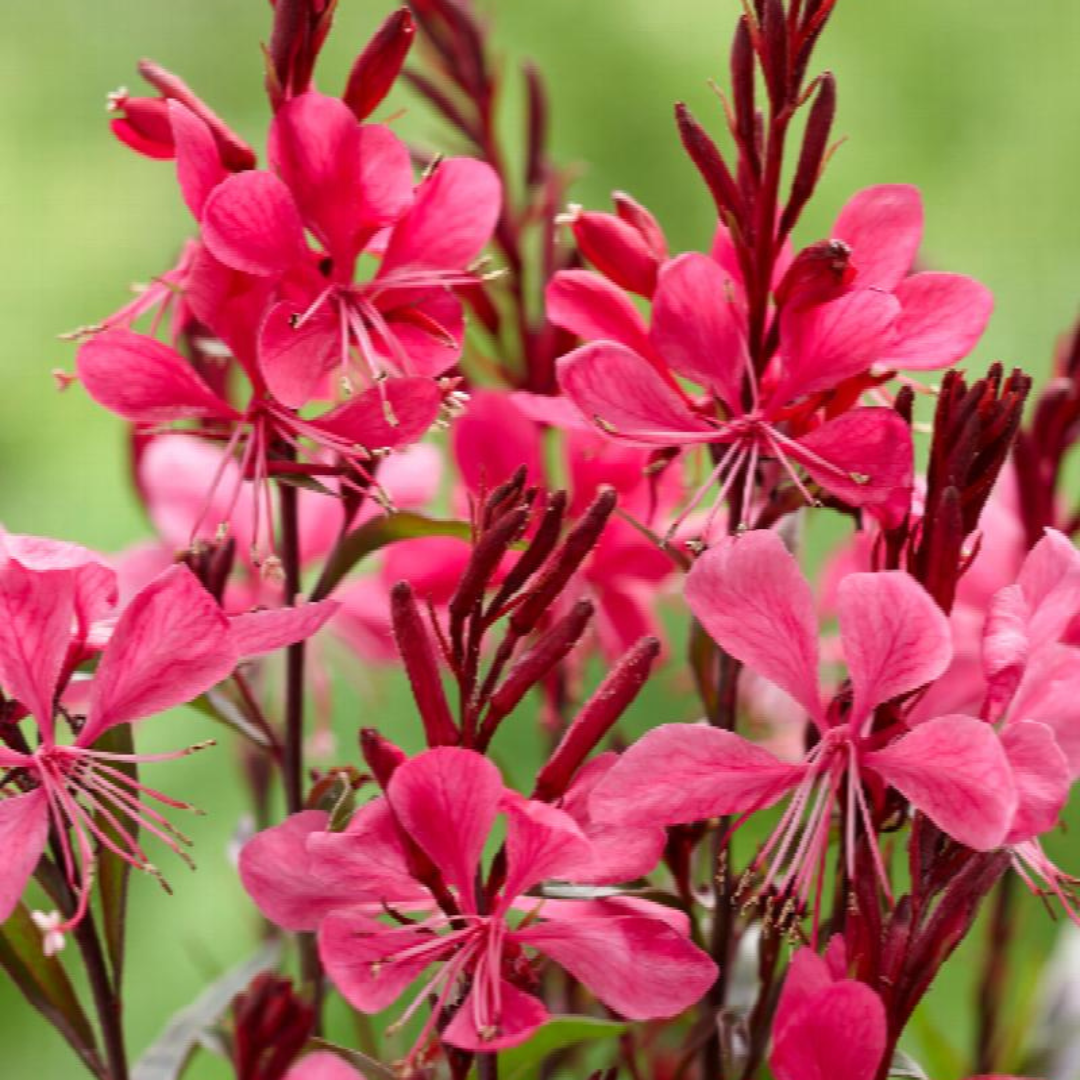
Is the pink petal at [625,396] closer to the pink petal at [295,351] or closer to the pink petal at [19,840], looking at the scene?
the pink petal at [295,351]

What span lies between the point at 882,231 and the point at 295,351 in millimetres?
181

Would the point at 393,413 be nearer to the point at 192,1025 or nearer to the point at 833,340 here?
the point at 833,340

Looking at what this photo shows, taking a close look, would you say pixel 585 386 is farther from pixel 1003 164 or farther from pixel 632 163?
pixel 1003 164

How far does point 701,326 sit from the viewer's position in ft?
1.72

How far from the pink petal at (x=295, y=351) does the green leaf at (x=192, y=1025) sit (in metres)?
0.20

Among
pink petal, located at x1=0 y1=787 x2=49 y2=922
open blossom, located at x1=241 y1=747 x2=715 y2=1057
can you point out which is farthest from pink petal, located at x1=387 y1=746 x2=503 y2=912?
pink petal, located at x1=0 y1=787 x2=49 y2=922

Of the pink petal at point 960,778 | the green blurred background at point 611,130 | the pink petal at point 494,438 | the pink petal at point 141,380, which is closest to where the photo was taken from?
the pink petal at point 960,778

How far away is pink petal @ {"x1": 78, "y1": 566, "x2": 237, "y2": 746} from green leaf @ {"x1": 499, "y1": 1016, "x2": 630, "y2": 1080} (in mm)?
130

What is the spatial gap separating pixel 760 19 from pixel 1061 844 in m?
0.82

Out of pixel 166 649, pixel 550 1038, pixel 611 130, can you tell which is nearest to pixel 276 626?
pixel 166 649

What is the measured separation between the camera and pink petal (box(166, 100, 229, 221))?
1.69 ft

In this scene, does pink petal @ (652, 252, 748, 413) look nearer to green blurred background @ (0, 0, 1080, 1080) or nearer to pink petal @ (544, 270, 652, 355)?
pink petal @ (544, 270, 652, 355)

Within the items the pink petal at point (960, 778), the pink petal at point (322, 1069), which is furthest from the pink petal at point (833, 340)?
the pink petal at point (322, 1069)

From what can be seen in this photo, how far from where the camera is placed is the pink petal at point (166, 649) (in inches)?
18.6
